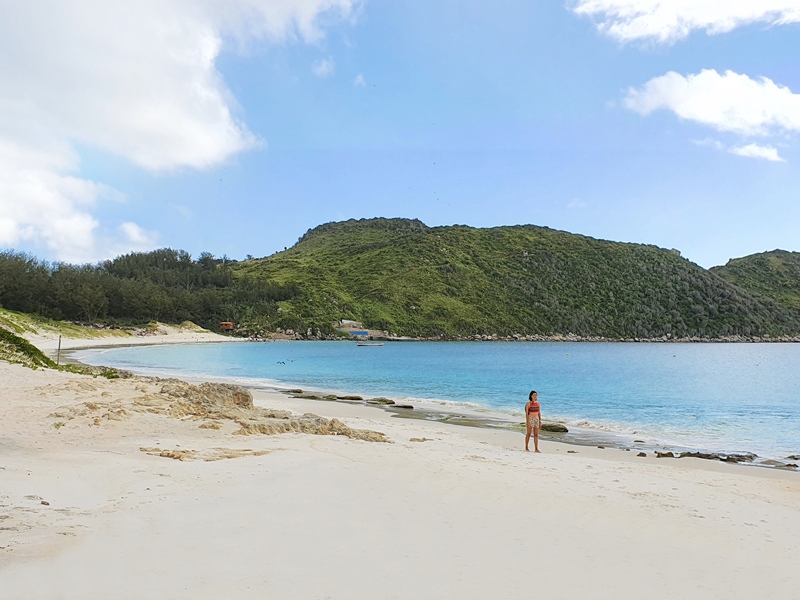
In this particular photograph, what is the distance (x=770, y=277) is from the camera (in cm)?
18375

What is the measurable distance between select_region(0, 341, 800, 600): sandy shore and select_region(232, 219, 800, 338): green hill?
113m

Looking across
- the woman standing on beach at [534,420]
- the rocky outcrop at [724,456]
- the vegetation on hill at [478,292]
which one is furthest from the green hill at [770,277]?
the woman standing on beach at [534,420]

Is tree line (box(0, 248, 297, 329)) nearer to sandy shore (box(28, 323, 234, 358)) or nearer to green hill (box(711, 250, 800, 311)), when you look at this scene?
sandy shore (box(28, 323, 234, 358))

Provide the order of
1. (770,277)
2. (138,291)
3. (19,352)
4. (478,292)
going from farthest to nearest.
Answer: (770,277) < (478,292) < (138,291) < (19,352)

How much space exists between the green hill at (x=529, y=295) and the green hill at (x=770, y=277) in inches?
670

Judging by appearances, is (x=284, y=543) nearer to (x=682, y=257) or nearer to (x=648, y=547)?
(x=648, y=547)

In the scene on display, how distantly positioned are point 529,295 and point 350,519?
14126cm

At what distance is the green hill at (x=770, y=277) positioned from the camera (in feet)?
559

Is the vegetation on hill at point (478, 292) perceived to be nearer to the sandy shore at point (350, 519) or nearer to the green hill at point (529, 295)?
the green hill at point (529, 295)

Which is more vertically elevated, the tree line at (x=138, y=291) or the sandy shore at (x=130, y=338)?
the tree line at (x=138, y=291)

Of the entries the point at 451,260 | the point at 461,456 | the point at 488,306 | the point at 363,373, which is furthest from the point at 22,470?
the point at 451,260

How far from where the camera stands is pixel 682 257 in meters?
157

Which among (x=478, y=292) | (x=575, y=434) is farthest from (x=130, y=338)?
(x=575, y=434)

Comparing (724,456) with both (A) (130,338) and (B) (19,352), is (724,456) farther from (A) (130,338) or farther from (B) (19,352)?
(A) (130,338)
